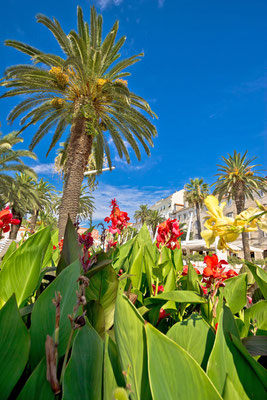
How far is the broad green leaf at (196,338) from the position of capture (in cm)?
59

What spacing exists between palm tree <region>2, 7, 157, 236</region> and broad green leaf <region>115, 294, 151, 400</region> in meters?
6.63

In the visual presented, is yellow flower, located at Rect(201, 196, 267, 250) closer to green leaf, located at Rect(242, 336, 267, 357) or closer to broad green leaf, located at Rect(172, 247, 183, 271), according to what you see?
green leaf, located at Rect(242, 336, 267, 357)

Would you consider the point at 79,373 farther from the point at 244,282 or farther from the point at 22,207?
the point at 22,207

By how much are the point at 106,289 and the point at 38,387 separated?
37cm

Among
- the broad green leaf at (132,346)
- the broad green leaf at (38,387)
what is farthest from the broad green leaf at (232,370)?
the broad green leaf at (38,387)

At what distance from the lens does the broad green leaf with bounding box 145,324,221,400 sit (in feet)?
1.27

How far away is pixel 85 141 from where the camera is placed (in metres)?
8.38

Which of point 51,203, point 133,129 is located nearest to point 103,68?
point 133,129

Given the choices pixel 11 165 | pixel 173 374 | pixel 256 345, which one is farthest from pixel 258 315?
pixel 11 165

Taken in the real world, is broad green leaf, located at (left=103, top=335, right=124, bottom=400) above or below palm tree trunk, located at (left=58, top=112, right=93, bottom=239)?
below

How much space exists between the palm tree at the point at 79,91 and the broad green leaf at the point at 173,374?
6.72 m

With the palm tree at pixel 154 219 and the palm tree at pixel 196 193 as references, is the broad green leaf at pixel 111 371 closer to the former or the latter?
the palm tree at pixel 196 193

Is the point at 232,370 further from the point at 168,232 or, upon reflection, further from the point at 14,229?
the point at 14,229

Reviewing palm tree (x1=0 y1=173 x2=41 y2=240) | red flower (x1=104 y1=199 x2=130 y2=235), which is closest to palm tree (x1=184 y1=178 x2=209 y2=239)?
palm tree (x1=0 y1=173 x2=41 y2=240)
